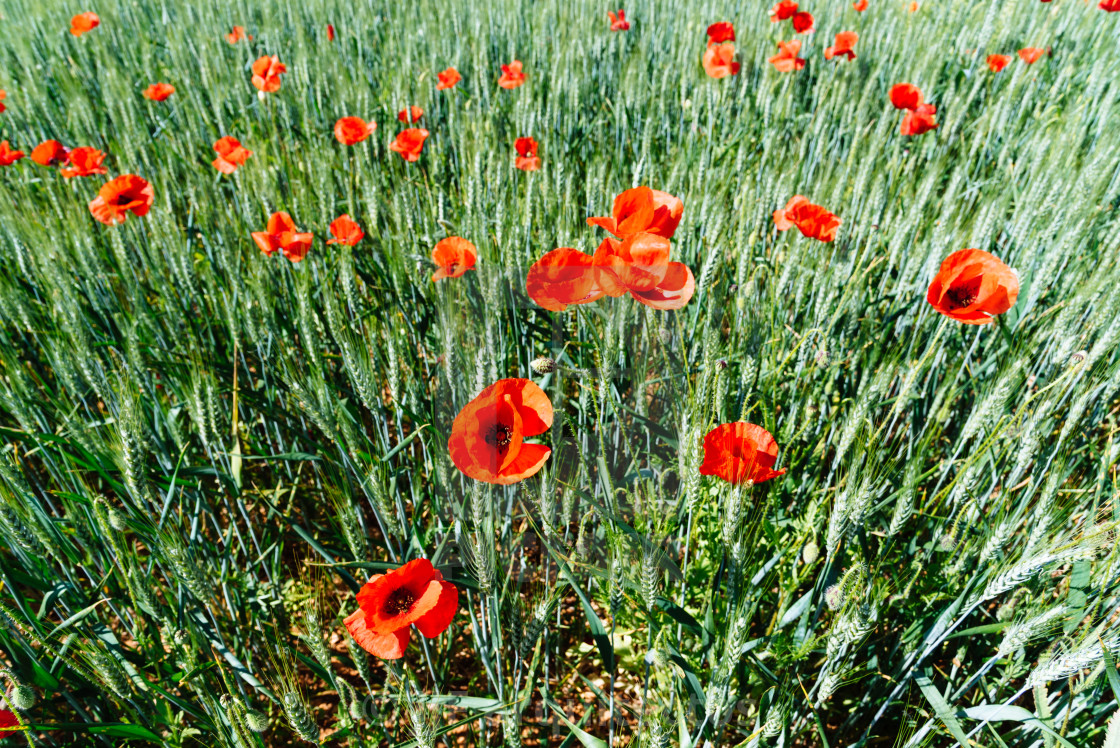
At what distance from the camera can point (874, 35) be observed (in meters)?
3.77

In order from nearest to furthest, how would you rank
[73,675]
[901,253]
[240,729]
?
[240,729] → [73,675] → [901,253]

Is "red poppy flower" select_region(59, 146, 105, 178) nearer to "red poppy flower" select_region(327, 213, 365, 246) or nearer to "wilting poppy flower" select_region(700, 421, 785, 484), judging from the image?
"red poppy flower" select_region(327, 213, 365, 246)

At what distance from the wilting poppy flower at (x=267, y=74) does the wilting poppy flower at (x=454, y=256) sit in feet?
5.67

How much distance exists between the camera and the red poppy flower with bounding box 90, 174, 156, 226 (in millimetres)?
1508

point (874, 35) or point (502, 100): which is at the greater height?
point (874, 35)

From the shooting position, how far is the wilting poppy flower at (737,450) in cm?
82

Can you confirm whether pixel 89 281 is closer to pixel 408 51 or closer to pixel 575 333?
pixel 575 333

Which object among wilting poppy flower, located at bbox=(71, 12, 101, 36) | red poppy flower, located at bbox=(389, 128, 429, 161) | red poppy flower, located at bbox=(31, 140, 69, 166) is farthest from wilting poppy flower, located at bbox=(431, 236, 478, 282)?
wilting poppy flower, located at bbox=(71, 12, 101, 36)

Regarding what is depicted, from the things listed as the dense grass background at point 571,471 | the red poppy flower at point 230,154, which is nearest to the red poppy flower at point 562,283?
the dense grass background at point 571,471

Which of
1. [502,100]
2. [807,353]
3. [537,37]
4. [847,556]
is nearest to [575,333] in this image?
[807,353]

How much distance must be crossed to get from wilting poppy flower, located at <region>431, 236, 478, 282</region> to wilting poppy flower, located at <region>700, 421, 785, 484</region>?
624 mm

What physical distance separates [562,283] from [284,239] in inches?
32.8

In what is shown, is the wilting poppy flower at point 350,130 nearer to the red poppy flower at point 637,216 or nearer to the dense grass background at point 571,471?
the dense grass background at point 571,471

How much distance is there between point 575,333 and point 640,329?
11.8 inches
